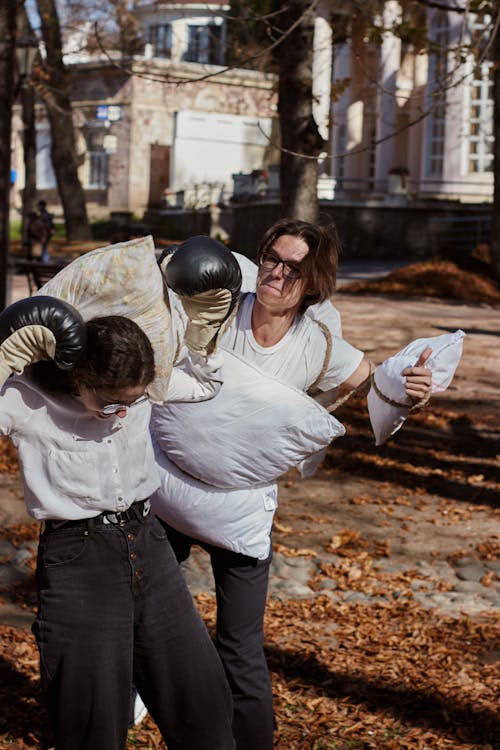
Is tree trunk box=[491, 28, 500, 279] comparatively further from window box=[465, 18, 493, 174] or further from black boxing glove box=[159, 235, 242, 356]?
black boxing glove box=[159, 235, 242, 356]

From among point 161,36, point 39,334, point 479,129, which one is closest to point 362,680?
point 39,334

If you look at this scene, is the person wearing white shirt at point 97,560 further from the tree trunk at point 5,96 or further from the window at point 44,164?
the window at point 44,164

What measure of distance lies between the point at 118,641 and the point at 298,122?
738 cm

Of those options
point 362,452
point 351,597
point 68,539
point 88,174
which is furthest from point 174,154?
point 68,539

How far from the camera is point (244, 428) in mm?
3557

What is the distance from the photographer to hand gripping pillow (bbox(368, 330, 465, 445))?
3627 millimetres

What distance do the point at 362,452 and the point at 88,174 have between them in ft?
133

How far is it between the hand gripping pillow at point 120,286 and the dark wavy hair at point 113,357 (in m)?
0.03

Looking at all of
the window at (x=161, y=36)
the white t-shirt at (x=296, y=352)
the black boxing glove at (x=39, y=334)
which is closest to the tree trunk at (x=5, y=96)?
the white t-shirt at (x=296, y=352)

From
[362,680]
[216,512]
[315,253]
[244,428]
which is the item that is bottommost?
[362,680]

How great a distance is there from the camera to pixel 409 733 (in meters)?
4.42

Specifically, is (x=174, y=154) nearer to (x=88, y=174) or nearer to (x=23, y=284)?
(x=88, y=174)

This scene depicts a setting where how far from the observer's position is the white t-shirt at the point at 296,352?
11.9 feet

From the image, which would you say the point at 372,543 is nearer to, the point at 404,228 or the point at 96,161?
the point at 404,228
